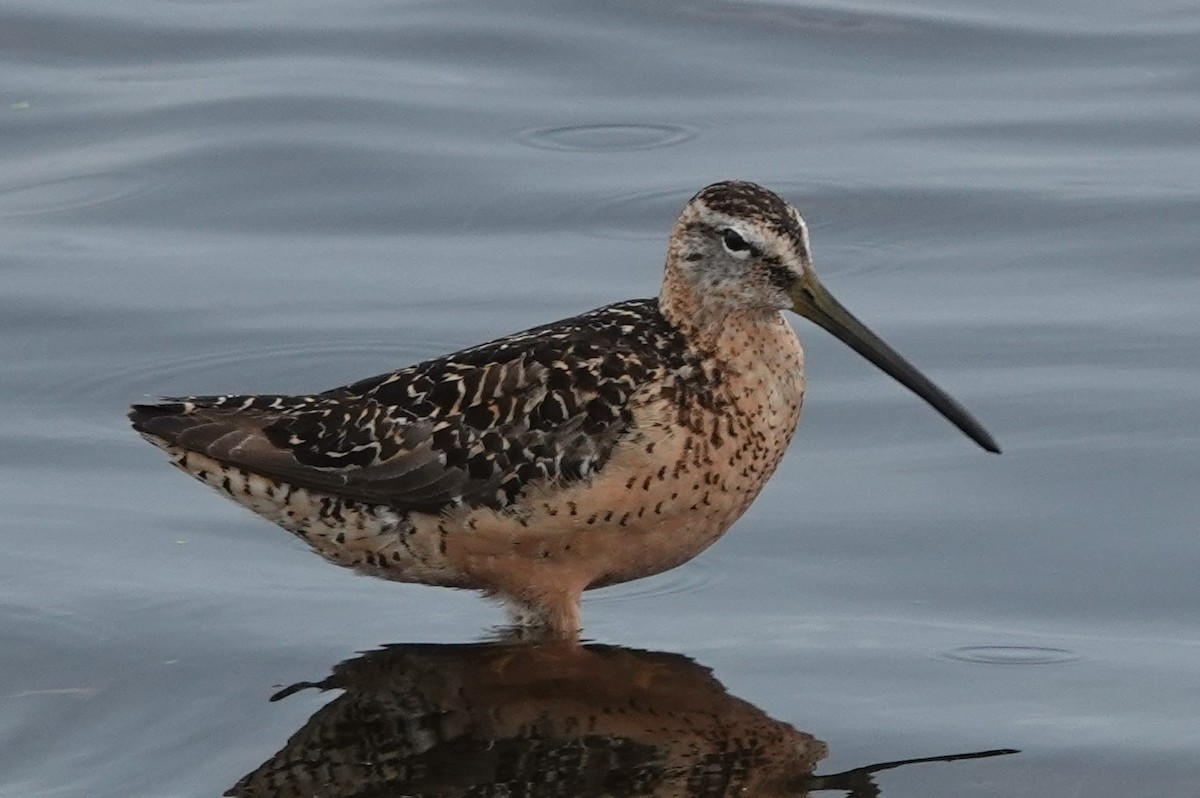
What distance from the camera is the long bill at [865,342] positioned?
8078 millimetres

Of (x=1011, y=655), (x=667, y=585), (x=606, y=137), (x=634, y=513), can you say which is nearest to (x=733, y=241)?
(x=634, y=513)

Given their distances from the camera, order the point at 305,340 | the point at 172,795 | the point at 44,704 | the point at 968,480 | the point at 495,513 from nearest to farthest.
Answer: the point at 172,795
the point at 44,704
the point at 495,513
the point at 968,480
the point at 305,340

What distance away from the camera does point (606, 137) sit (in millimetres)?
12875

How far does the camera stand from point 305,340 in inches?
409

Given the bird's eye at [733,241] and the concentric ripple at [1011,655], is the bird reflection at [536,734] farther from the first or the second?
the bird's eye at [733,241]

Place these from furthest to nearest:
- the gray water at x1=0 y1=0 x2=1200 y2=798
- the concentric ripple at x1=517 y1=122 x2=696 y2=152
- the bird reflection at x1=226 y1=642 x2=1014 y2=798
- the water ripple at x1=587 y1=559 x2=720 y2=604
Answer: the concentric ripple at x1=517 y1=122 x2=696 y2=152 → the water ripple at x1=587 y1=559 x2=720 y2=604 → the gray water at x1=0 y1=0 x2=1200 y2=798 → the bird reflection at x1=226 y1=642 x2=1014 y2=798

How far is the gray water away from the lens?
24.6ft

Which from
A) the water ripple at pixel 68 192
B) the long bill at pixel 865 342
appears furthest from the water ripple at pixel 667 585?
the water ripple at pixel 68 192

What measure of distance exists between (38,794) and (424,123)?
6741mm

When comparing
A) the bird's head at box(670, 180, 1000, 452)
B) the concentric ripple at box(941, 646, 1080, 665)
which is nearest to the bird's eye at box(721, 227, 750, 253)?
the bird's head at box(670, 180, 1000, 452)

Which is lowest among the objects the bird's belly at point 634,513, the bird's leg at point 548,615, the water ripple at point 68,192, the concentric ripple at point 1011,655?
the concentric ripple at point 1011,655

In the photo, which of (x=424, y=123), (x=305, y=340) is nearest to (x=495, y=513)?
(x=305, y=340)

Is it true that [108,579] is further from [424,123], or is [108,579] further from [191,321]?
[424,123]

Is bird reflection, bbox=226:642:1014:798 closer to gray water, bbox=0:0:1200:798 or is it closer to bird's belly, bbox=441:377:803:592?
gray water, bbox=0:0:1200:798
